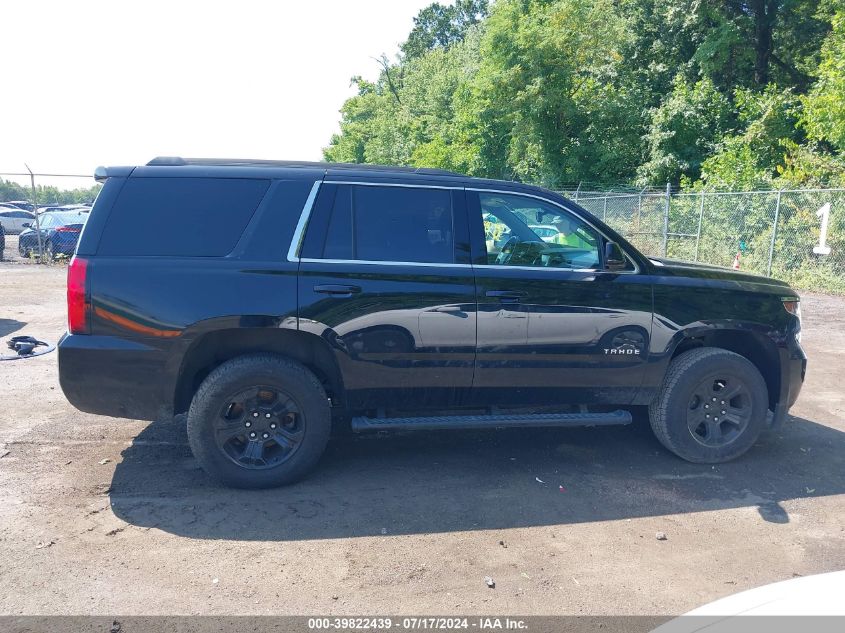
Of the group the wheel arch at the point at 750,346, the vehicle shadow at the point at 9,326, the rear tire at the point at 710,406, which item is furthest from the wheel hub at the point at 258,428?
the vehicle shadow at the point at 9,326

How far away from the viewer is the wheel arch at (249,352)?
4.42 m

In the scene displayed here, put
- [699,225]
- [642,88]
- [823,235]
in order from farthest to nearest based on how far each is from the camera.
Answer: [642,88]
[699,225]
[823,235]

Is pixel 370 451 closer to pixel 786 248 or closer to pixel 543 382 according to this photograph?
pixel 543 382

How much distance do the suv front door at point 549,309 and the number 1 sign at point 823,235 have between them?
11.5 metres

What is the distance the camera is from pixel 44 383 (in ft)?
22.2

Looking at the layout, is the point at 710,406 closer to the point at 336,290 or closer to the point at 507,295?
the point at 507,295

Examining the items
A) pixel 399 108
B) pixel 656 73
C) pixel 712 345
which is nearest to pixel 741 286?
pixel 712 345

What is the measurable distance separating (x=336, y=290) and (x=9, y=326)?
7307 millimetres

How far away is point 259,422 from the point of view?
4398mm

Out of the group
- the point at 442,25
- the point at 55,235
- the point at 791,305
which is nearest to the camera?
the point at 791,305

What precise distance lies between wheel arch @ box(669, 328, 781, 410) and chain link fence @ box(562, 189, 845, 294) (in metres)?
10.5

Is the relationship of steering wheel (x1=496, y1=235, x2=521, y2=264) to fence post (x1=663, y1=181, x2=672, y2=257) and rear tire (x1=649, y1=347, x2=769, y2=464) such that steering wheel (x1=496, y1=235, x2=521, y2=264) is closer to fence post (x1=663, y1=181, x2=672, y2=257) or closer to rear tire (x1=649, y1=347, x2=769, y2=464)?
rear tire (x1=649, y1=347, x2=769, y2=464)

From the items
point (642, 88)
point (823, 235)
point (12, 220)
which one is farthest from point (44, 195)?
point (823, 235)

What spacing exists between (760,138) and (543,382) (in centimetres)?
2059
